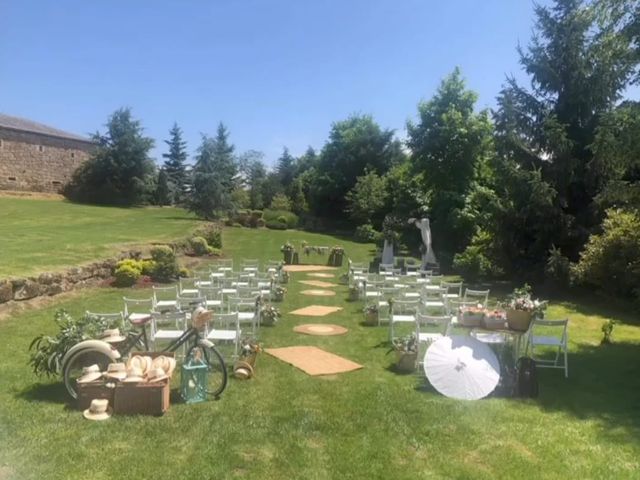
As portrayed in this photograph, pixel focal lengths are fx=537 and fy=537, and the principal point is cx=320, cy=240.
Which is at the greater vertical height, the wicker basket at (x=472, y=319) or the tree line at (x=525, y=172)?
the tree line at (x=525, y=172)

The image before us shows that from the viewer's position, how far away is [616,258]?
47.1ft

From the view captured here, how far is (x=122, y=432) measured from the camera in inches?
214

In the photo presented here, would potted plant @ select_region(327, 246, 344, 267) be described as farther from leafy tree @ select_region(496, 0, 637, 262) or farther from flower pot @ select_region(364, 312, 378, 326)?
flower pot @ select_region(364, 312, 378, 326)

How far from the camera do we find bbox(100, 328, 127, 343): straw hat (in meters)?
6.77

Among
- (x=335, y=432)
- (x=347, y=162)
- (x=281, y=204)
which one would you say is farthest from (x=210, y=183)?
(x=335, y=432)

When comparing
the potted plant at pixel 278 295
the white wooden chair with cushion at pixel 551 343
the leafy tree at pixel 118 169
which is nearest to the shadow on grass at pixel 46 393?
the white wooden chair with cushion at pixel 551 343

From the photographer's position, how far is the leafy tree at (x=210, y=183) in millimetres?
35625

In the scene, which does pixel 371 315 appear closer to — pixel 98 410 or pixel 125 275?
pixel 98 410

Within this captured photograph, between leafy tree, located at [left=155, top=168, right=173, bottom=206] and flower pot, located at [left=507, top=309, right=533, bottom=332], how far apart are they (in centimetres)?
4564

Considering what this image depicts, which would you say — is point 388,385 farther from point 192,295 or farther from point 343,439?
point 192,295

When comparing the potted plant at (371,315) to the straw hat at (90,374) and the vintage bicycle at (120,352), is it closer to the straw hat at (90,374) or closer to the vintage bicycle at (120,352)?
the vintage bicycle at (120,352)

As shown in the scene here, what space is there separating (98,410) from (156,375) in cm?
69

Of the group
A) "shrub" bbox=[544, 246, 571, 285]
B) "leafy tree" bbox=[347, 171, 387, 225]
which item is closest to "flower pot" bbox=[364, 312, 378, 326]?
"shrub" bbox=[544, 246, 571, 285]

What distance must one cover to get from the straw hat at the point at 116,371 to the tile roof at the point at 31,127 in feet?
143
